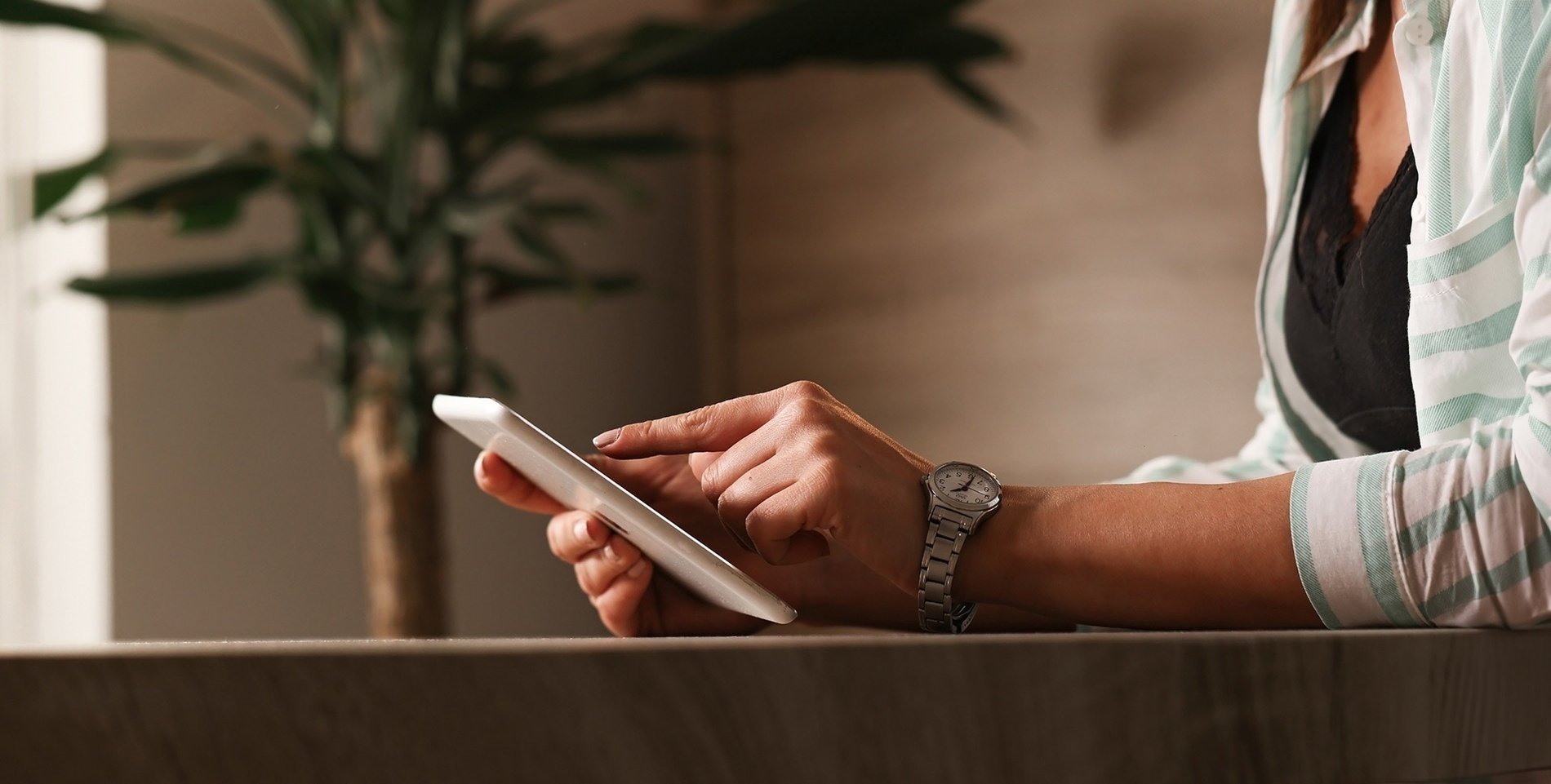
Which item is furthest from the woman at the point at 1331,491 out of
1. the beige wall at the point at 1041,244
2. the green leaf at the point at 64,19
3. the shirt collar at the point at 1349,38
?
the green leaf at the point at 64,19

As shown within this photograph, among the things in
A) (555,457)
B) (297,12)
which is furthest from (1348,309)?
(297,12)

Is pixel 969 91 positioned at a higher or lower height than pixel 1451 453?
higher

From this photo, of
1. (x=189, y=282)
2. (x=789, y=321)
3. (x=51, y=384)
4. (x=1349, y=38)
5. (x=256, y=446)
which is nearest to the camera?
(x=1349, y=38)

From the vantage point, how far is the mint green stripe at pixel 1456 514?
0.41m

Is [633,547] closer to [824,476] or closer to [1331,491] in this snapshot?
[824,476]

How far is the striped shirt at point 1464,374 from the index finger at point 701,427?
0.20m

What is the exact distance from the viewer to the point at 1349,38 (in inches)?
26.4

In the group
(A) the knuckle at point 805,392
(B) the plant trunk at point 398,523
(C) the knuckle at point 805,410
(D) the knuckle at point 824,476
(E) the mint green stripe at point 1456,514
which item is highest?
(A) the knuckle at point 805,392

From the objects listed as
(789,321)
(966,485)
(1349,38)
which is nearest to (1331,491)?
(966,485)

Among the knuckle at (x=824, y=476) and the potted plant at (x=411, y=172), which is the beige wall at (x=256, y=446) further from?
the knuckle at (x=824, y=476)

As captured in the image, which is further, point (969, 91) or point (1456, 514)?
point (969, 91)

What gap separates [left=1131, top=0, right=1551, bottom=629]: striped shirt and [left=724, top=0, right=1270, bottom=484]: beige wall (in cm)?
61

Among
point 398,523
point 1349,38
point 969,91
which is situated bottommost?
point 398,523

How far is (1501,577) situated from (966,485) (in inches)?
7.0
